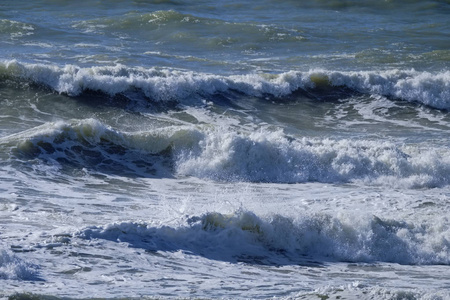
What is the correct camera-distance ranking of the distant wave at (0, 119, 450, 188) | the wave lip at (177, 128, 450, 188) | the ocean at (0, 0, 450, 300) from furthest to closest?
the wave lip at (177, 128, 450, 188) → the distant wave at (0, 119, 450, 188) → the ocean at (0, 0, 450, 300)

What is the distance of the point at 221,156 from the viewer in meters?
11.8

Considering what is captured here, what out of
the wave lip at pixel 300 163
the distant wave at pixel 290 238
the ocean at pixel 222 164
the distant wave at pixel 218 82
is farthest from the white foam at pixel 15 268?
the distant wave at pixel 218 82

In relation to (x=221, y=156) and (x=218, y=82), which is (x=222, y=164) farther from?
(x=218, y=82)

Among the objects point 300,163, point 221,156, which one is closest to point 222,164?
point 221,156

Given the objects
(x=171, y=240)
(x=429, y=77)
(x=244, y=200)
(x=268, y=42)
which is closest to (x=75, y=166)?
(x=244, y=200)

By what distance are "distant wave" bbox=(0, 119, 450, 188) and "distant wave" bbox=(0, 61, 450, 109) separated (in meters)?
3.60

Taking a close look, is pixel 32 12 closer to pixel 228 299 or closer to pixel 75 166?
pixel 75 166

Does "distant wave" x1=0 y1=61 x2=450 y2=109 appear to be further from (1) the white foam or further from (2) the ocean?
(1) the white foam

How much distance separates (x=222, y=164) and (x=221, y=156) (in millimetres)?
199

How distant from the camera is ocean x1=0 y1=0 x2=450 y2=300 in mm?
6992

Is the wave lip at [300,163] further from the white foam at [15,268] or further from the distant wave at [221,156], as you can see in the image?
the white foam at [15,268]

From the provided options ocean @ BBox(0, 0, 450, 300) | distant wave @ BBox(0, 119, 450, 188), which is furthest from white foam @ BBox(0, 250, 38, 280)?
distant wave @ BBox(0, 119, 450, 188)

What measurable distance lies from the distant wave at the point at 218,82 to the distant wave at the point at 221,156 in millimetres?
3602

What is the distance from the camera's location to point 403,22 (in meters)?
27.2
